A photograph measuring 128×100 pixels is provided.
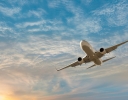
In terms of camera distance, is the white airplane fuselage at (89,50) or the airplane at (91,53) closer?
the white airplane fuselage at (89,50)

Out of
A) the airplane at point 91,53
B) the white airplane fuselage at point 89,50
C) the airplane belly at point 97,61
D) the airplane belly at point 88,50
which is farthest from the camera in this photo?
the airplane belly at point 97,61

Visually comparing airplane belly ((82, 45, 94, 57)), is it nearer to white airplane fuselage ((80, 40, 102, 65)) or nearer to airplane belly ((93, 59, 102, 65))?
white airplane fuselage ((80, 40, 102, 65))

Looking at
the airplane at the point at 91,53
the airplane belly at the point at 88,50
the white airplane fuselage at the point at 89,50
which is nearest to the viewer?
the white airplane fuselage at the point at 89,50

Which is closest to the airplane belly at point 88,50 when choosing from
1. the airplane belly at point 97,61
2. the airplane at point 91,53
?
the airplane at point 91,53

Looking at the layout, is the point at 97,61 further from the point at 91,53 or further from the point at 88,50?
the point at 88,50

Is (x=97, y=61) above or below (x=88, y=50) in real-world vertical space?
above

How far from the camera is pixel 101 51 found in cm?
9081

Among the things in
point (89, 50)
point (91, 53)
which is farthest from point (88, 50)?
point (91, 53)

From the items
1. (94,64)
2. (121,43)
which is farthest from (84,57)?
(121,43)

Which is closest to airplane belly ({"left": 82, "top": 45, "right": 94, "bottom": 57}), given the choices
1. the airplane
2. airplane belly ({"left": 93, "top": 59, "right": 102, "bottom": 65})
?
the airplane

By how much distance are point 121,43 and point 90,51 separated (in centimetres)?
1228

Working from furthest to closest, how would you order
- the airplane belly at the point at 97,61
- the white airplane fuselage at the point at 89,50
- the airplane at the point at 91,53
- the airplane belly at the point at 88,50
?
the airplane belly at the point at 97,61
the airplane at the point at 91,53
the airplane belly at the point at 88,50
the white airplane fuselage at the point at 89,50

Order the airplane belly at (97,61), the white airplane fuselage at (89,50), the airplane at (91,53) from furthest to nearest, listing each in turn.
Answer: the airplane belly at (97,61)
the airplane at (91,53)
the white airplane fuselage at (89,50)

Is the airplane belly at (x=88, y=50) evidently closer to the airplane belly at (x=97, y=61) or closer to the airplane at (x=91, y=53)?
the airplane at (x=91, y=53)
